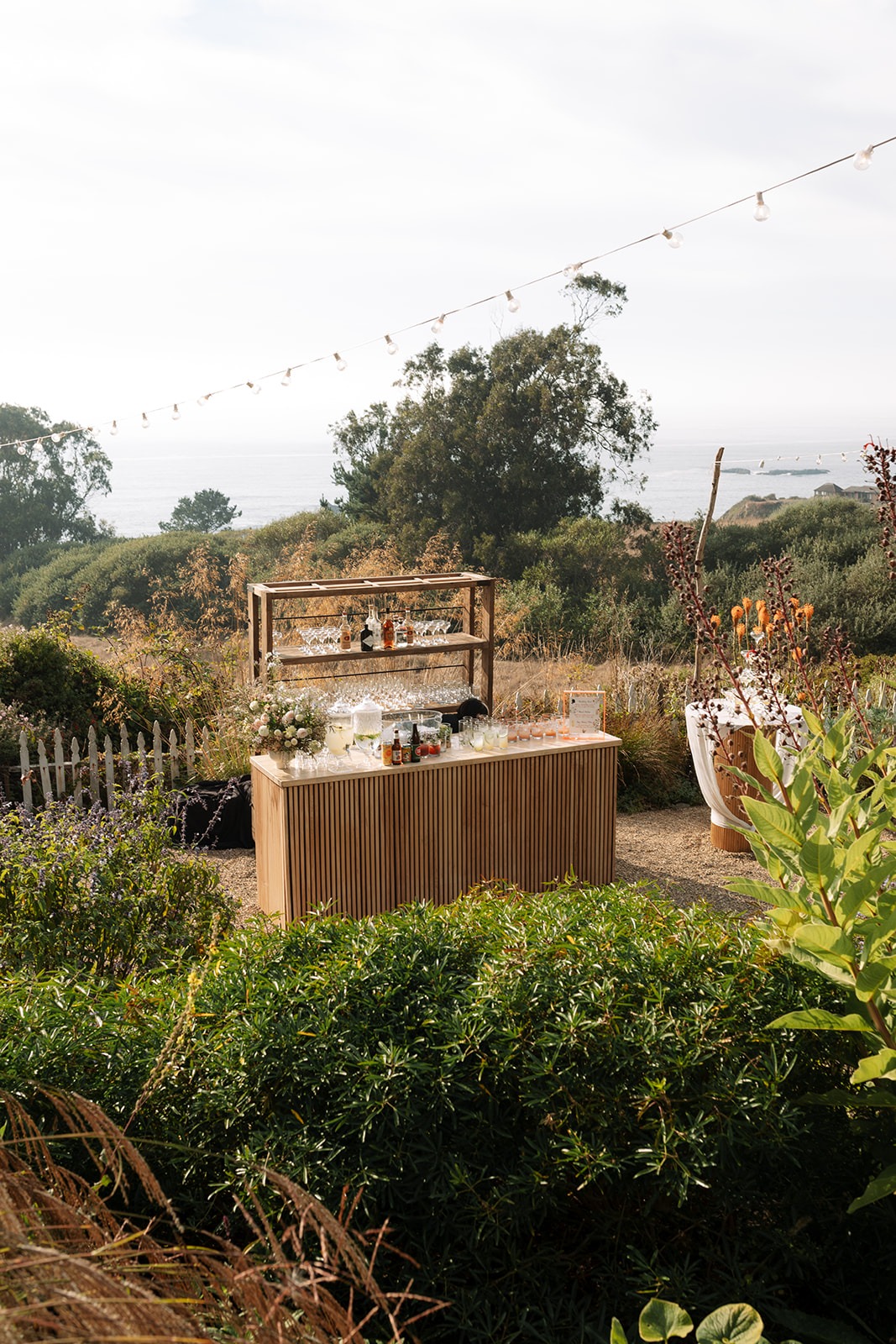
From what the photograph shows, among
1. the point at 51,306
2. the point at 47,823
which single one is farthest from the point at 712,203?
the point at 51,306

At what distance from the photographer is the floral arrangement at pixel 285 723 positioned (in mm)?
4840

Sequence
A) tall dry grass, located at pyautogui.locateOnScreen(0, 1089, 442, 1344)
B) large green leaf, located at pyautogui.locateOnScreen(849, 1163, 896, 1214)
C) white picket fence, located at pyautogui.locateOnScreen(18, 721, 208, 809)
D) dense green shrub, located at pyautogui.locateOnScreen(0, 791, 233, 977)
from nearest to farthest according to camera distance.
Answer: tall dry grass, located at pyautogui.locateOnScreen(0, 1089, 442, 1344)
large green leaf, located at pyautogui.locateOnScreen(849, 1163, 896, 1214)
dense green shrub, located at pyautogui.locateOnScreen(0, 791, 233, 977)
white picket fence, located at pyautogui.locateOnScreen(18, 721, 208, 809)

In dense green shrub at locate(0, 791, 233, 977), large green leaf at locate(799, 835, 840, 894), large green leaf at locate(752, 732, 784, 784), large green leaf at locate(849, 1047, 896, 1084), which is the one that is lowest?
dense green shrub at locate(0, 791, 233, 977)

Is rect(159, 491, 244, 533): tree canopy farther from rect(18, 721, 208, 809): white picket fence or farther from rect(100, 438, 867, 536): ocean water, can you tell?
rect(18, 721, 208, 809): white picket fence

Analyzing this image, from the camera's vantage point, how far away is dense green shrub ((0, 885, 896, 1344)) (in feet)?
5.32

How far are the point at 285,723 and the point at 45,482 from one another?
22690 mm

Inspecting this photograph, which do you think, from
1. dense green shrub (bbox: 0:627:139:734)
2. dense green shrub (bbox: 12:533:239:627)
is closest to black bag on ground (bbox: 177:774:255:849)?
dense green shrub (bbox: 0:627:139:734)

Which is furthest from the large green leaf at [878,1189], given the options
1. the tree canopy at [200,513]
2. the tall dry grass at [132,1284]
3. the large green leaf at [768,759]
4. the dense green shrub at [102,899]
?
the tree canopy at [200,513]

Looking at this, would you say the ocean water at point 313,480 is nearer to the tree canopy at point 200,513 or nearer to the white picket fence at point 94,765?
the tree canopy at point 200,513

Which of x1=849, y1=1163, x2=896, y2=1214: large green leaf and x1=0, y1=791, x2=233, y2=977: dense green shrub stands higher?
x1=849, y1=1163, x2=896, y2=1214: large green leaf

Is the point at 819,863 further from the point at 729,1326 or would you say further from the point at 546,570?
the point at 546,570

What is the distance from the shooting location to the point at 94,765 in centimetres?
677

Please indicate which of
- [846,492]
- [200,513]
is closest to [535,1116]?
[846,492]

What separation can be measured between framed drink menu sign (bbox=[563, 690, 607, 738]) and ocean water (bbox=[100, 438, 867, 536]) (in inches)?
172
